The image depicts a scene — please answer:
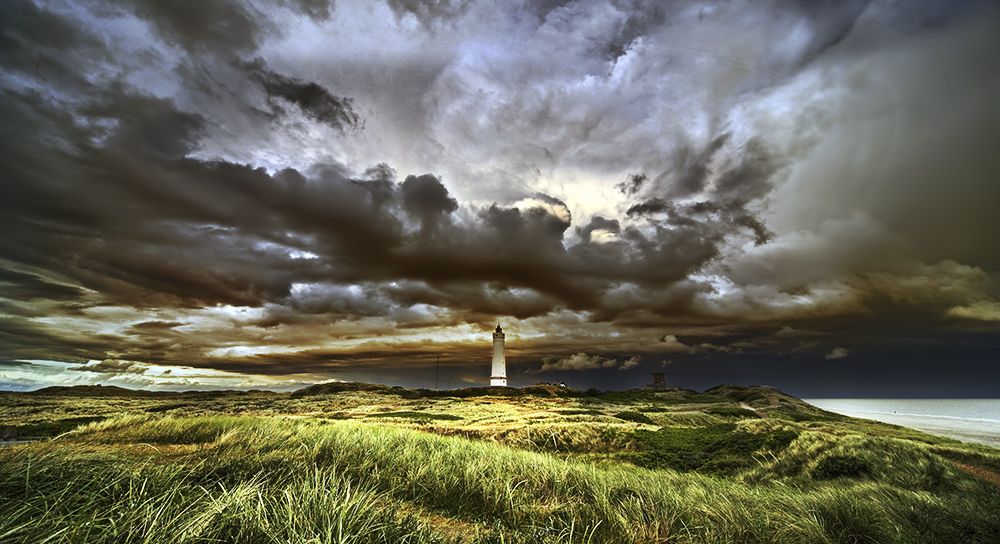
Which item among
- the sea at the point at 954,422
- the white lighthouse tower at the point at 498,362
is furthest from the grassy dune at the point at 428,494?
the white lighthouse tower at the point at 498,362

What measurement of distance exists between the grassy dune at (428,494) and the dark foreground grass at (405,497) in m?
0.03

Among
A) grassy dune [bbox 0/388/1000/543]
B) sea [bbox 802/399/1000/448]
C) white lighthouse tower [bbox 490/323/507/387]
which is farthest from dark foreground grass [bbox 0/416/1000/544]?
white lighthouse tower [bbox 490/323/507/387]

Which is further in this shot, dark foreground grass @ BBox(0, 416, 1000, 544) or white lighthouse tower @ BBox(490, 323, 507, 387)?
white lighthouse tower @ BBox(490, 323, 507, 387)

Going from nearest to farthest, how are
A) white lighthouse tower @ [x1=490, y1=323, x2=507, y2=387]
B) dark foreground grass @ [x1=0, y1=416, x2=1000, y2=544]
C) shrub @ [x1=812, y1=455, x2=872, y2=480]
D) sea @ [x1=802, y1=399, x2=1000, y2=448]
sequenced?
dark foreground grass @ [x1=0, y1=416, x2=1000, y2=544] → shrub @ [x1=812, y1=455, x2=872, y2=480] → sea @ [x1=802, y1=399, x2=1000, y2=448] → white lighthouse tower @ [x1=490, y1=323, x2=507, y2=387]

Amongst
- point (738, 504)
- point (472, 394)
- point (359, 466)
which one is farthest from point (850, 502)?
point (472, 394)

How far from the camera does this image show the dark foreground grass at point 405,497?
13.9 feet

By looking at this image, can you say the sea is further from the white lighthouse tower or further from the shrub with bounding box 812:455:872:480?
the white lighthouse tower

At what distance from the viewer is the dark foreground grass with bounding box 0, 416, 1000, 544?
423cm

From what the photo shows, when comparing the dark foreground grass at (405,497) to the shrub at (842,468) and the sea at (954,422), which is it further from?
the sea at (954,422)

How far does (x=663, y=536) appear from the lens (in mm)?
5906

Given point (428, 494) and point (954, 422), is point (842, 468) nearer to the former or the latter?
point (428, 494)

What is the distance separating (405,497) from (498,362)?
95.0m

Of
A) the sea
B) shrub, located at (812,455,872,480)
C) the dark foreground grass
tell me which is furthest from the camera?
the sea

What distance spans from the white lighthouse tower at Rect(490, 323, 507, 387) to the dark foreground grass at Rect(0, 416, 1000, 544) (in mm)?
89673
